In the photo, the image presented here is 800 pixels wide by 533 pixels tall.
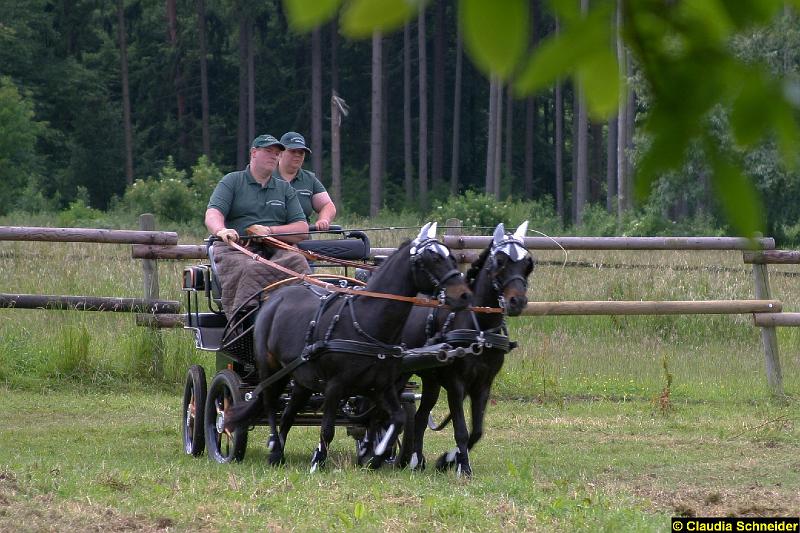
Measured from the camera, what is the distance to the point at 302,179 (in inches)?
377

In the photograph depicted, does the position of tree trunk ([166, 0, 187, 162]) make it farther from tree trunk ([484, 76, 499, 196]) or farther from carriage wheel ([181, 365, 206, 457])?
carriage wheel ([181, 365, 206, 457])

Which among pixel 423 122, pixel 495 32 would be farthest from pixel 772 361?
pixel 423 122

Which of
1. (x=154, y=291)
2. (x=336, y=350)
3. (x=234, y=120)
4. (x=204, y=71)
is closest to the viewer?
(x=336, y=350)

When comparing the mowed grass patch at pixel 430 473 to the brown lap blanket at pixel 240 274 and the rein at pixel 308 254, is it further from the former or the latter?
the rein at pixel 308 254

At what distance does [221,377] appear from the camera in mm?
8562

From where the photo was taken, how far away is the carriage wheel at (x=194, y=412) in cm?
877

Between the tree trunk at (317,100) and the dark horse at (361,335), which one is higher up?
the tree trunk at (317,100)

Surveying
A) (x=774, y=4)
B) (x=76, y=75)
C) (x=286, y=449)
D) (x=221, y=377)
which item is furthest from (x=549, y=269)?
(x=76, y=75)

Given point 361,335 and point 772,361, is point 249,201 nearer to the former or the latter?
point 361,335

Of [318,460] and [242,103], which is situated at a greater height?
[242,103]

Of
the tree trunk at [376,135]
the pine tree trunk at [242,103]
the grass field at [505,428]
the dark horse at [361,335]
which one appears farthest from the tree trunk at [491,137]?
the dark horse at [361,335]

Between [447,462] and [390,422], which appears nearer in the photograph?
[390,422]

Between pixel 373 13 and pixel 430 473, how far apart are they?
6.59 metres

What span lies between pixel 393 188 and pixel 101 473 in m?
→ 44.7
